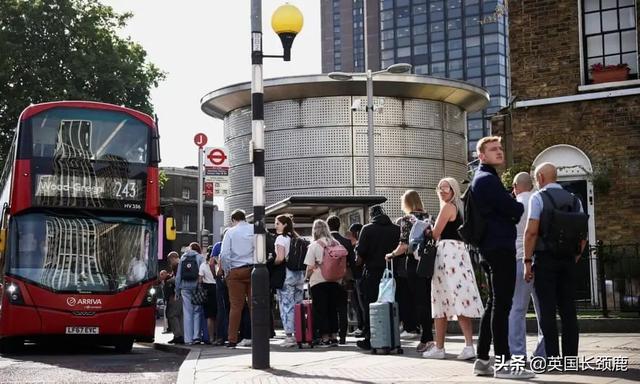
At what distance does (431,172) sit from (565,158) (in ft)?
62.0

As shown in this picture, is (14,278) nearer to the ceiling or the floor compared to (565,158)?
nearer to the floor

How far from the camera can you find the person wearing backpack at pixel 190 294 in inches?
612

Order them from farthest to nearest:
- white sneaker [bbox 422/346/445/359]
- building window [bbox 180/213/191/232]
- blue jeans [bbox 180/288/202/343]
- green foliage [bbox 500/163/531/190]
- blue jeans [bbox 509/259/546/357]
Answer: building window [bbox 180/213/191/232] → green foliage [bbox 500/163/531/190] → blue jeans [bbox 180/288/202/343] → white sneaker [bbox 422/346/445/359] → blue jeans [bbox 509/259/546/357]

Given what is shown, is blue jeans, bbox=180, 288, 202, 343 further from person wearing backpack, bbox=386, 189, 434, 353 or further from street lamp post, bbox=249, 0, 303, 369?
street lamp post, bbox=249, 0, 303, 369

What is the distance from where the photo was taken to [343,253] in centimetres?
1262

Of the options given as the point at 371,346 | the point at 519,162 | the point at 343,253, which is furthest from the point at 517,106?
the point at 371,346

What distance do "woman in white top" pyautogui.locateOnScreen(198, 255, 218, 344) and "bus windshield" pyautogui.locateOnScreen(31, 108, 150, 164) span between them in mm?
1939

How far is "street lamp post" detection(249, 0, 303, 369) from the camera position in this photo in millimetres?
9898

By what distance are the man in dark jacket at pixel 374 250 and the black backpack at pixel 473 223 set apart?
364cm

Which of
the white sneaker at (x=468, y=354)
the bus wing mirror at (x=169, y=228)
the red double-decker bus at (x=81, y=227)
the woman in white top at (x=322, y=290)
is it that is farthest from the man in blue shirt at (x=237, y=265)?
the white sneaker at (x=468, y=354)

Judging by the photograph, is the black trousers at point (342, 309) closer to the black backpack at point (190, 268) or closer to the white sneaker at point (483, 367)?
the black backpack at point (190, 268)

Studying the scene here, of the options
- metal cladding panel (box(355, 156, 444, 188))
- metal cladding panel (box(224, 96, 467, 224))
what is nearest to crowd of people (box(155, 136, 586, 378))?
metal cladding panel (box(224, 96, 467, 224))

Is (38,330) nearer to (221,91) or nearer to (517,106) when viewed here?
(517,106)

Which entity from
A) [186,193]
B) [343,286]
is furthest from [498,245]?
[186,193]
